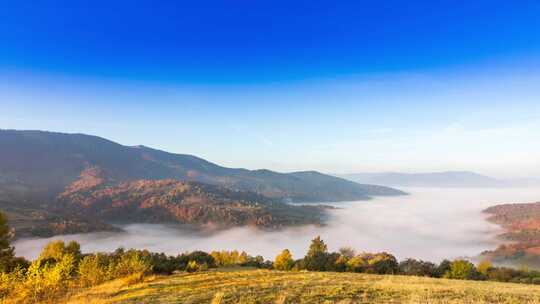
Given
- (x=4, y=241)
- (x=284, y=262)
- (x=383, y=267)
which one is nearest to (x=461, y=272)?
(x=383, y=267)

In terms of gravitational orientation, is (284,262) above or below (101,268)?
below

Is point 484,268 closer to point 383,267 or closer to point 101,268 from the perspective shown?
point 383,267

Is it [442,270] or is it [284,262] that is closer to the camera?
[442,270]

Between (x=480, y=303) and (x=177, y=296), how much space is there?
17.1m

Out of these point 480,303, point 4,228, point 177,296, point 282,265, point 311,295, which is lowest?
point 282,265

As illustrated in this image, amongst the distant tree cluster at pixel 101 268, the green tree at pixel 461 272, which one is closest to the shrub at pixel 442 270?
the distant tree cluster at pixel 101 268

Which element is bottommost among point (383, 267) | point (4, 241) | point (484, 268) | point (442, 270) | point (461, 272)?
point (484, 268)

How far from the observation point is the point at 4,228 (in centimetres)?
5581

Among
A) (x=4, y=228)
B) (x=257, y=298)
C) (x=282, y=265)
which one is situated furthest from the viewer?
(x=282, y=265)

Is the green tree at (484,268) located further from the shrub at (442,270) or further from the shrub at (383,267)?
the shrub at (383,267)

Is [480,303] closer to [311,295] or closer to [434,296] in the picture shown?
[434,296]

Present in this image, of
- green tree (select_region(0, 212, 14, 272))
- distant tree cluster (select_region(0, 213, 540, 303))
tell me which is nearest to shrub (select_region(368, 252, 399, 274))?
distant tree cluster (select_region(0, 213, 540, 303))

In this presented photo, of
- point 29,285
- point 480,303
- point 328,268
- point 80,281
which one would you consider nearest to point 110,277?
point 80,281

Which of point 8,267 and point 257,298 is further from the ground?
point 257,298
